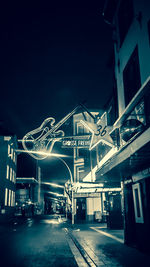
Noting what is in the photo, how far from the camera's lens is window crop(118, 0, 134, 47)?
1174 cm

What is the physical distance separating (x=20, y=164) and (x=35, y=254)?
194 feet

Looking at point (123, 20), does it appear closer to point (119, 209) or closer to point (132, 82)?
point (132, 82)

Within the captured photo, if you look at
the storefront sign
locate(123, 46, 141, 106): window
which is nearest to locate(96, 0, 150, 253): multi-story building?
locate(123, 46, 141, 106): window

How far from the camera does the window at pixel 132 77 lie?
10836 millimetres

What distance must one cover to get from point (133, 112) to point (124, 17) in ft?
18.0

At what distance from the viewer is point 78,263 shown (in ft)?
26.0

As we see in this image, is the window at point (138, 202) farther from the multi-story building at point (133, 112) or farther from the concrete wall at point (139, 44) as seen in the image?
the concrete wall at point (139, 44)

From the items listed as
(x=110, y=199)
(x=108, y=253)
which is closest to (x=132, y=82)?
(x=108, y=253)

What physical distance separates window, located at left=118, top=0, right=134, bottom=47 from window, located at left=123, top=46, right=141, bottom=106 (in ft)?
5.75

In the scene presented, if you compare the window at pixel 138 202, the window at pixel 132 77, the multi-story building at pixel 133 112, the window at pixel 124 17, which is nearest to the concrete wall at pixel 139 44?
the multi-story building at pixel 133 112

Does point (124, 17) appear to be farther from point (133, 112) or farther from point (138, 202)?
point (138, 202)

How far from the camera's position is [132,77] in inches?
456

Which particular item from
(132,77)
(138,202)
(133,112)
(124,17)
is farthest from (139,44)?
(138,202)

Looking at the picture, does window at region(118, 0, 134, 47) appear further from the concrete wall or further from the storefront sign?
the storefront sign
